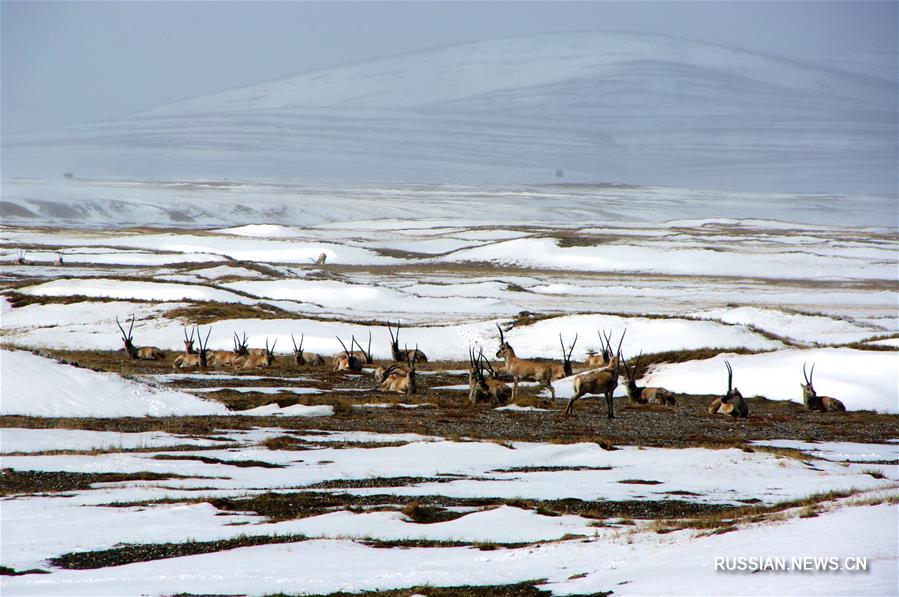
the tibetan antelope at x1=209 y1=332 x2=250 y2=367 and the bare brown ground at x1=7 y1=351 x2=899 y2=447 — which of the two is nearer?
the bare brown ground at x1=7 y1=351 x2=899 y2=447

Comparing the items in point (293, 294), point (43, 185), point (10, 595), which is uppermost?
point (43, 185)

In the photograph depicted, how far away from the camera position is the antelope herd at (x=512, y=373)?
72.9ft

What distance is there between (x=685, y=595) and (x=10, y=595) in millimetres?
5457

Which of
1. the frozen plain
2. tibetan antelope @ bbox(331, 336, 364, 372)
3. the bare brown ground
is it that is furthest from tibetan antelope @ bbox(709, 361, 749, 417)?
tibetan antelope @ bbox(331, 336, 364, 372)

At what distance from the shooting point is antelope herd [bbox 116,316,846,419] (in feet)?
72.9

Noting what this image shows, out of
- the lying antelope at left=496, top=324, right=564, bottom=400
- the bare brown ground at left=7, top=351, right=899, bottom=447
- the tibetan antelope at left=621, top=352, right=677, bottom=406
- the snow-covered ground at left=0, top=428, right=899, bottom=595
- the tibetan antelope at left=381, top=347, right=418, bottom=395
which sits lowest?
the snow-covered ground at left=0, top=428, right=899, bottom=595

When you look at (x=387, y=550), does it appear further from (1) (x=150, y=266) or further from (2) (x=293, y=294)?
(1) (x=150, y=266)

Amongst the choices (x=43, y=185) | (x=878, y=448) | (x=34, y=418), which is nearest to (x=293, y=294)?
(x=34, y=418)

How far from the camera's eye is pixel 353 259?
72.4 meters

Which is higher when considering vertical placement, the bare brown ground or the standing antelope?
the standing antelope

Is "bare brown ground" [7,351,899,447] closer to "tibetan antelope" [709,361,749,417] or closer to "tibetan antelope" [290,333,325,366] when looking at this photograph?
"tibetan antelope" [709,361,749,417]

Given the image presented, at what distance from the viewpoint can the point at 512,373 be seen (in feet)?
91.5

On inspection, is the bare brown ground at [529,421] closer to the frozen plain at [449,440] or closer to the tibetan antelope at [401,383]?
the tibetan antelope at [401,383]

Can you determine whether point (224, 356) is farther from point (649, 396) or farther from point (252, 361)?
point (649, 396)
